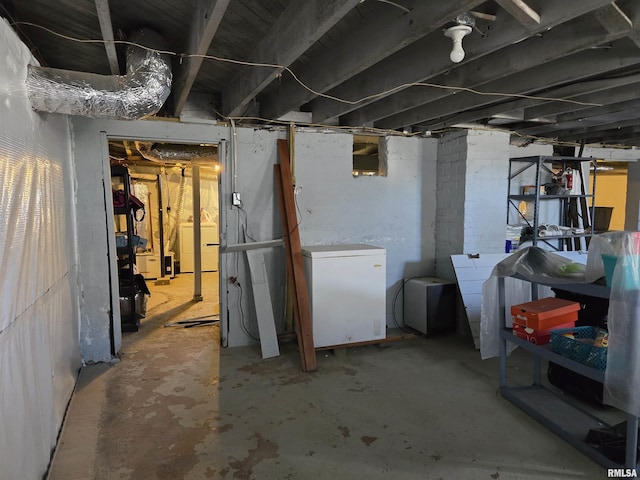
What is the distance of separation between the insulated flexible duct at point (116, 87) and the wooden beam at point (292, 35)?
554 mm

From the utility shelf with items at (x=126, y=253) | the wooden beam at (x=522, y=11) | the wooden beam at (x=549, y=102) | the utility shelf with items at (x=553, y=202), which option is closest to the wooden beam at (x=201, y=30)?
the wooden beam at (x=522, y=11)

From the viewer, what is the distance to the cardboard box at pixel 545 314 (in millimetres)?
2451

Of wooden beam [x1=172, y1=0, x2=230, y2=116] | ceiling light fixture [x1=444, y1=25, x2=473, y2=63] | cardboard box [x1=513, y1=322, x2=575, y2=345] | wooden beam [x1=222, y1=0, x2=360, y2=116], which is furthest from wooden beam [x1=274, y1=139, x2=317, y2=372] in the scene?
ceiling light fixture [x1=444, y1=25, x2=473, y2=63]

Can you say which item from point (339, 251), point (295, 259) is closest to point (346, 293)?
point (339, 251)

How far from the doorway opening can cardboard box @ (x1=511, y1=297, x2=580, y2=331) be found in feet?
11.6

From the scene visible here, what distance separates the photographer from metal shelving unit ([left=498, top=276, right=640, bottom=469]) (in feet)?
6.60

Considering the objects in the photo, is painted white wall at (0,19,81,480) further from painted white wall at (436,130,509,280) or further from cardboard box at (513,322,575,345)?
painted white wall at (436,130,509,280)

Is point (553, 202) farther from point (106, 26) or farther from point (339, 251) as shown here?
point (106, 26)

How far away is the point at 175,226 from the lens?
754cm

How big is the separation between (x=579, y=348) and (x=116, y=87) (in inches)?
117

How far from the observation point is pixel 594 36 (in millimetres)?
1873

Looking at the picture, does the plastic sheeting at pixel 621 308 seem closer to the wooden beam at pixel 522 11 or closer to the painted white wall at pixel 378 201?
the wooden beam at pixel 522 11

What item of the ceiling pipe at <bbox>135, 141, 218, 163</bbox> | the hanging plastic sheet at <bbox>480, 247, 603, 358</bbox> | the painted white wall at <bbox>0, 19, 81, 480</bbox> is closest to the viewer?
the painted white wall at <bbox>0, 19, 81, 480</bbox>

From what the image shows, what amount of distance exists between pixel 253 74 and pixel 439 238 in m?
2.66
